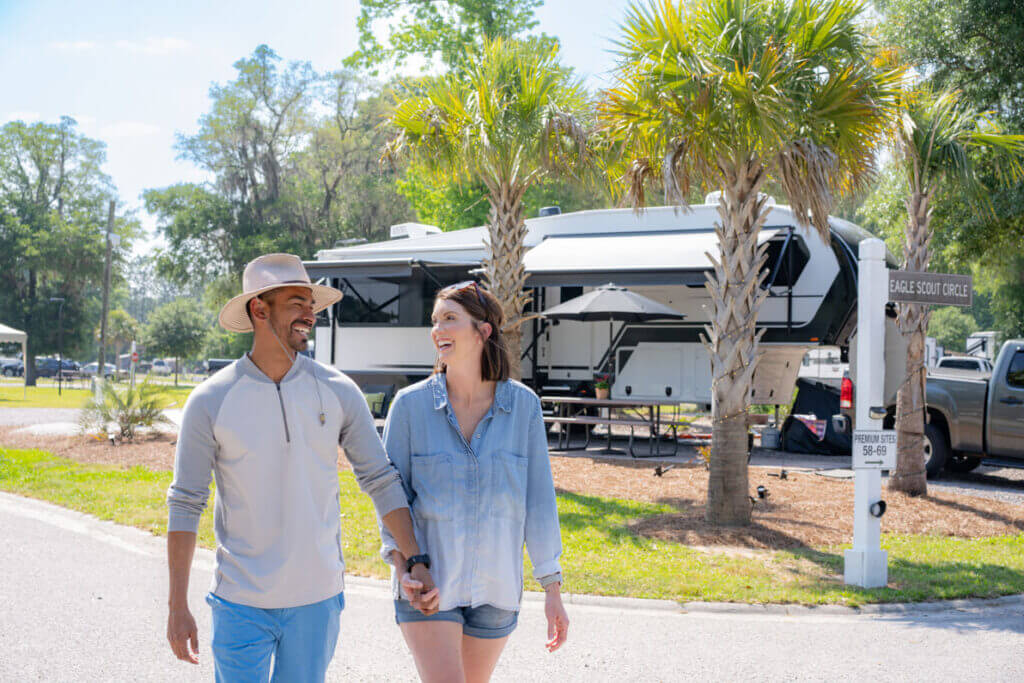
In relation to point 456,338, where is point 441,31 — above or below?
above

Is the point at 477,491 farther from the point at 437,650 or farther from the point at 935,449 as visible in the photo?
the point at 935,449

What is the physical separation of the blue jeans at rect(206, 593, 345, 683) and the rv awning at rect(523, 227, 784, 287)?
472 inches

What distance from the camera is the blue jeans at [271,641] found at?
2.65 meters

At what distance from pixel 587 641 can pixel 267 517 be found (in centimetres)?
331

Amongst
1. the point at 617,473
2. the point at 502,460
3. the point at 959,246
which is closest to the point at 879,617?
the point at 502,460

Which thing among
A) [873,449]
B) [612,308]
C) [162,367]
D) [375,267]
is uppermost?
[375,267]

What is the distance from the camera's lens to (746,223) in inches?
344

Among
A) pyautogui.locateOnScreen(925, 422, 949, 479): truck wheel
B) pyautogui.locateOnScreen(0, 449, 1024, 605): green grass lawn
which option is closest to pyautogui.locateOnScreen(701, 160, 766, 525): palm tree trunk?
pyautogui.locateOnScreen(0, 449, 1024, 605): green grass lawn

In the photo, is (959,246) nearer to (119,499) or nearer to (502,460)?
(119,499)

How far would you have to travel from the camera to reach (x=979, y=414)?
40.2 feet

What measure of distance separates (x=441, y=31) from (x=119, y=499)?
76.1 ft

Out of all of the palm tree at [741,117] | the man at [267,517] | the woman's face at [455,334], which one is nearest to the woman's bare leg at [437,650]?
the man at [267,517]

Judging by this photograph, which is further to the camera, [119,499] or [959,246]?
[959,246]

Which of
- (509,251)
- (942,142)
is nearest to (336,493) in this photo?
(942,142)
